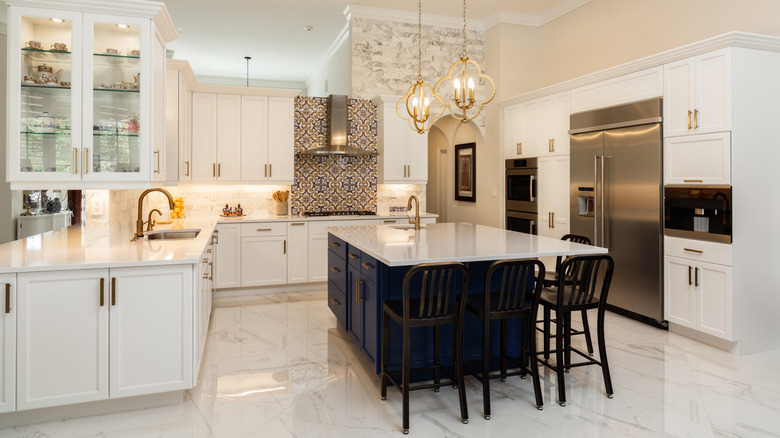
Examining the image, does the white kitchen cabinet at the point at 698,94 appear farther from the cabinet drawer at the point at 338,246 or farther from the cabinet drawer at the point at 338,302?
the cabinet drawer at the point at 338,302

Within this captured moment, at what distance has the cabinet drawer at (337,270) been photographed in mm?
4002

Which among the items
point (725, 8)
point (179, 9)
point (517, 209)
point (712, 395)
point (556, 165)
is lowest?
point (712, 395)

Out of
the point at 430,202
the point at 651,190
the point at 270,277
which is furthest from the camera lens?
the point at 430,202

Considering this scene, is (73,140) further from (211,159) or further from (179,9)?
(179,9)

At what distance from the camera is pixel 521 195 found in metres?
6.18

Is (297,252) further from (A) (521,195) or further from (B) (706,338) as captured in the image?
(B) (706,338)

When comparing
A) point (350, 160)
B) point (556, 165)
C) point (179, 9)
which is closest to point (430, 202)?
point (350, 160)

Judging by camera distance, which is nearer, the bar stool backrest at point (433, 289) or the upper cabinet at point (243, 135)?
the bar stool backrest at point (433, 289)

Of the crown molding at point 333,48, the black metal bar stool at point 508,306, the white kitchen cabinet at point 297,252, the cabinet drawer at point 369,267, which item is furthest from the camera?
the crown molding at point 333,48

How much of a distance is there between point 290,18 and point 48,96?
14.8 feet

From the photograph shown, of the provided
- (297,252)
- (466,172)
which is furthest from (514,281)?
(466,172)

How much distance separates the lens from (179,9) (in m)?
6.43

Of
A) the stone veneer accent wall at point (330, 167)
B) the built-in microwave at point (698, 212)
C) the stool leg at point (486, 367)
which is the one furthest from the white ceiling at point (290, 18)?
the stool leg at point (486, 367)

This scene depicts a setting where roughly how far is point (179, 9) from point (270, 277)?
371 centimetres
